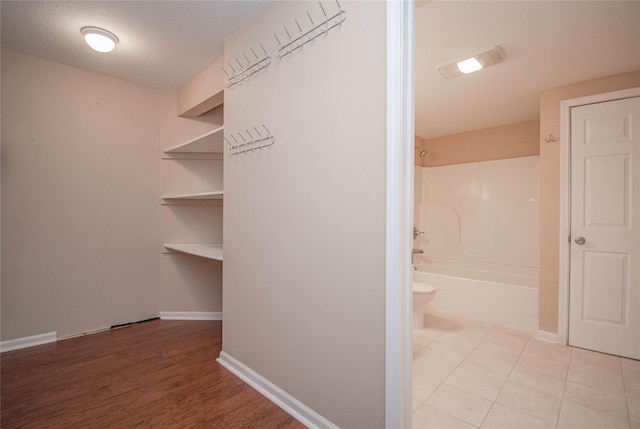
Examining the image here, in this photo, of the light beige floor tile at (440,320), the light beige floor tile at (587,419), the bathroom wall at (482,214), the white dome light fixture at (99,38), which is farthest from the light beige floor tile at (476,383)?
the white dome light fixture at (99,38)

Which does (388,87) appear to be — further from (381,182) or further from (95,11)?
(95,11)

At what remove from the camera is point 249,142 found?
6.16 ft

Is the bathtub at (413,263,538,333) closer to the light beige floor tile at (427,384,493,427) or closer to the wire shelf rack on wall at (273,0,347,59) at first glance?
the light beige floor tile at (427,384,493,427)

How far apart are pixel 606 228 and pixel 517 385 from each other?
5.20ft

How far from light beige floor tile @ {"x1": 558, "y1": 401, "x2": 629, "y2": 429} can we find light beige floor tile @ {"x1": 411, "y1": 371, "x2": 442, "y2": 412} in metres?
0.64

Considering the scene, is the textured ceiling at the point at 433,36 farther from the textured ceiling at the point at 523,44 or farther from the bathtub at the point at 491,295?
the bathtub at the point at 491,295

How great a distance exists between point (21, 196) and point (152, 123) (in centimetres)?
123

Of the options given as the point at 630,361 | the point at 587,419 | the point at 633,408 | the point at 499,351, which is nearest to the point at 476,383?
the point at 587,419

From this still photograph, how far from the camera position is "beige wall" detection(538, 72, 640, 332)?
2.55 meters

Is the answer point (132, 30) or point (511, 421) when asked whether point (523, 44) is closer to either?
point (511, 421)

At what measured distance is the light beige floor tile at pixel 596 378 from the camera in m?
1.87

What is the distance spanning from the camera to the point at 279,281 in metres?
1.65

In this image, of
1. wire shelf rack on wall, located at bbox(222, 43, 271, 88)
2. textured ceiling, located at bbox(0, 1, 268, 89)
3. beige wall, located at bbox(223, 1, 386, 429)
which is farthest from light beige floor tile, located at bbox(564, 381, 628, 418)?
textured ceiling, located at bbox(0, 1, 268, 89)

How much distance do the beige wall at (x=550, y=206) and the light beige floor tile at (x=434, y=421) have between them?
1733mm
